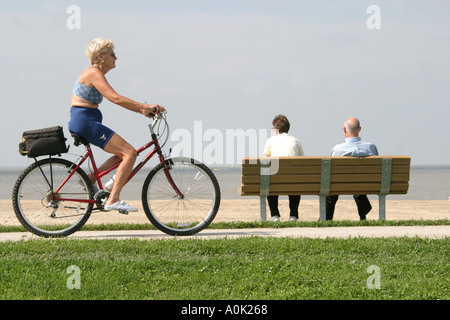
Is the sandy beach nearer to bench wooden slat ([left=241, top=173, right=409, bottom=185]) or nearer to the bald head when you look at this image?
Result: bench wooden slat ([left=241, top=173, right=409, bottom=185])

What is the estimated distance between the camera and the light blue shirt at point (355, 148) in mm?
9062

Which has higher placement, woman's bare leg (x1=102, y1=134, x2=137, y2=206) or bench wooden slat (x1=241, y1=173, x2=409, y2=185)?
woman's bare leg (x1=102, y1=134, x2=137, y2=206)

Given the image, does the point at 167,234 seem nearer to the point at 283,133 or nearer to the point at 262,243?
the point at 262,243

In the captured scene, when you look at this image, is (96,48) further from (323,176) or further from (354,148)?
(354,148)

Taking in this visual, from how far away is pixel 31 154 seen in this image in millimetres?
6758

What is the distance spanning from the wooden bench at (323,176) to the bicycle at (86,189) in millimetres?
1942

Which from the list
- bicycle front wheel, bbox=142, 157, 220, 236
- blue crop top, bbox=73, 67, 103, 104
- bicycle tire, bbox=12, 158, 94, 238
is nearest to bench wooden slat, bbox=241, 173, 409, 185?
bicycle front wheel, bbox=142, 157, 220, 236

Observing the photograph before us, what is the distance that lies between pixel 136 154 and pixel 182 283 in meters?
2.06

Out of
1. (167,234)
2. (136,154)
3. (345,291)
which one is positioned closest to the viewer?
(345,291)

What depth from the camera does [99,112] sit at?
6574 millimetres

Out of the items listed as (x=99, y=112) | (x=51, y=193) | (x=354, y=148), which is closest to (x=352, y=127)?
(x=354, y=148)

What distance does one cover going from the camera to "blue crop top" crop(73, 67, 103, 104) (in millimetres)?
6473

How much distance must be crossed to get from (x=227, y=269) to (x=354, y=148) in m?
4.41
